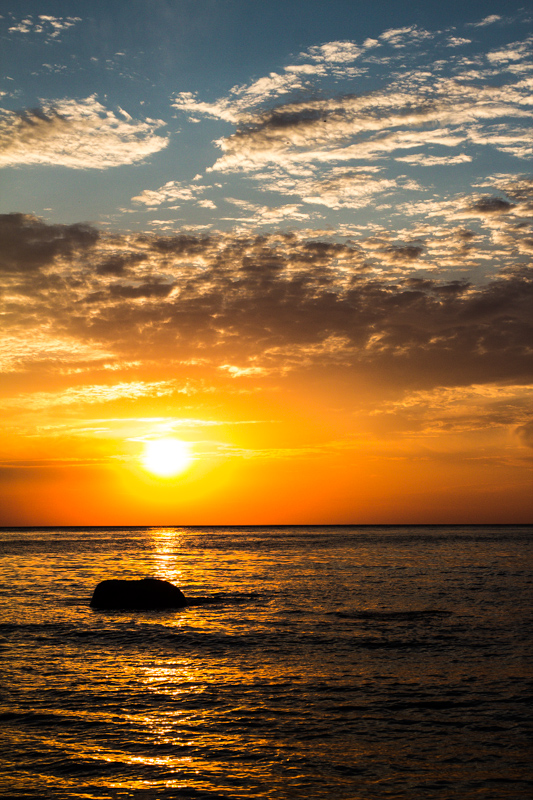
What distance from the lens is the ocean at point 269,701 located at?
37.4 feet

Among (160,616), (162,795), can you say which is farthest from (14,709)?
(160,616)

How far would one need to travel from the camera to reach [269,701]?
53.7 ft

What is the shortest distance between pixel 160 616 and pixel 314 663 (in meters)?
13.5

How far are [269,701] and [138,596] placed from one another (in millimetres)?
19952

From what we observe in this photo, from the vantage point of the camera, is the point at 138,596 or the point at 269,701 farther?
the point at 138,596

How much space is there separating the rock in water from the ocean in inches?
44.5

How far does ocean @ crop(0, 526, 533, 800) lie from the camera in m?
11.4

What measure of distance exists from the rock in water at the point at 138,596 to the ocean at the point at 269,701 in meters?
1.13

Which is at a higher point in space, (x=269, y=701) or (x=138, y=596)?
(x=269, y=701)

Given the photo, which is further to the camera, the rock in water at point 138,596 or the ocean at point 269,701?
the rock in water at point 138,596

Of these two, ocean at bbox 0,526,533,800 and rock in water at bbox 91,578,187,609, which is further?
rock in water at bbox 91,578,187,609

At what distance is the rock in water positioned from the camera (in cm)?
3419

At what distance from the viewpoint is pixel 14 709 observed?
1562 centimetres

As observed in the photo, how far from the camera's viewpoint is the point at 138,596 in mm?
34625
